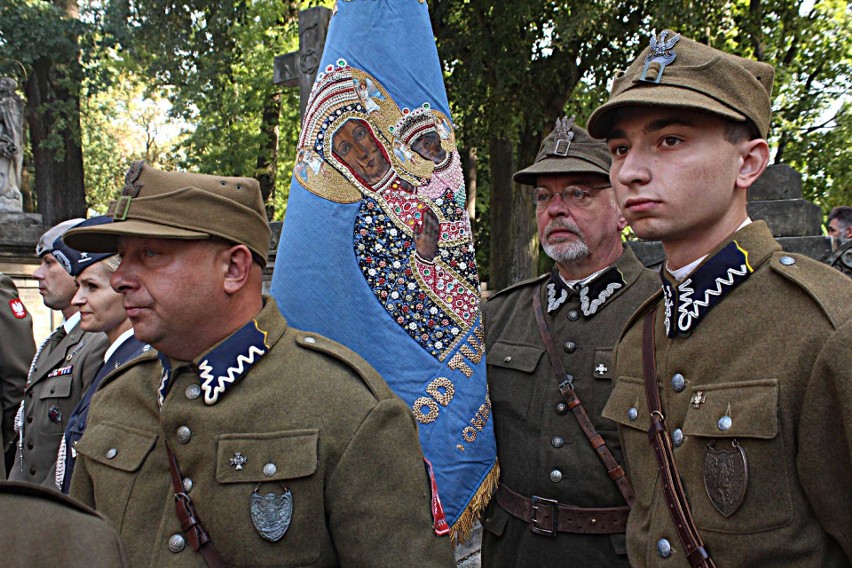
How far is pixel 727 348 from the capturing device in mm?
1843

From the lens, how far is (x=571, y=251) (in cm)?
322

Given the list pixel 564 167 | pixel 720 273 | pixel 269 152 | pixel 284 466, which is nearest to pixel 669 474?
pixel 720 273

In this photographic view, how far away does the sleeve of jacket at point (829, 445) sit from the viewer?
1634 mm

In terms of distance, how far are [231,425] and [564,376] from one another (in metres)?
1.52

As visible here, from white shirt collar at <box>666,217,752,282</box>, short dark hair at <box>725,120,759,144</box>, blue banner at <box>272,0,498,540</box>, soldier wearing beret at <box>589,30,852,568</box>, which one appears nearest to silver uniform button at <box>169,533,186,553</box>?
blue banner at <box>272,0,498,540</box>

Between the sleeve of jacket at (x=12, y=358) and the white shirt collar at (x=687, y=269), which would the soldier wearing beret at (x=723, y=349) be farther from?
the sleeve of jacket at (x=12, y=358)

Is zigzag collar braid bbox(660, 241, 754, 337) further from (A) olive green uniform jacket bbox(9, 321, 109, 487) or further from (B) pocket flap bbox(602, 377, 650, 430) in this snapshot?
(A) olive green uniform jacket bbox(9, 321, 109, 487)

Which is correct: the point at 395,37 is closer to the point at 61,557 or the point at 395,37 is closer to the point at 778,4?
the point at 61,557

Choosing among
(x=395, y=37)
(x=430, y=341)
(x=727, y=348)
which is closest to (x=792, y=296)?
(x=727, y=348)

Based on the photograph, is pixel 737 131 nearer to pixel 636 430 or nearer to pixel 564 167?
pixel 636 430

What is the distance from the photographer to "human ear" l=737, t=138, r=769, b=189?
188cm

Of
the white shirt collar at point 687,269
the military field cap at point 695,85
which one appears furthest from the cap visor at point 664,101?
the white shirt collar at point 687,269

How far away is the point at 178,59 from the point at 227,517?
12680 millimetres

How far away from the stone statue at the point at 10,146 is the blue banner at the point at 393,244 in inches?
427
